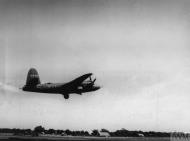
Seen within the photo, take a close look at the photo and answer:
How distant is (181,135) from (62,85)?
4365 centimetres

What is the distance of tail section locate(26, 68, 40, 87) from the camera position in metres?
59.9

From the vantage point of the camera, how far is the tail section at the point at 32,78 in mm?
59875

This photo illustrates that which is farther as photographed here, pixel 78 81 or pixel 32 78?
pixel 32 78

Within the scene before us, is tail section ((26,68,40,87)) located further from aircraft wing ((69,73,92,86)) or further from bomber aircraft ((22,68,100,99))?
aircraft wing ((69,73,92,86))

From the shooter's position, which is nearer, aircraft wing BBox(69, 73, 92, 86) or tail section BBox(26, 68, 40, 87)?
aircraft wing BBox(69, 73, 92, 86)

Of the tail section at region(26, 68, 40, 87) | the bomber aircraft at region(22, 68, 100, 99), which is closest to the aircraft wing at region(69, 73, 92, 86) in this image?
the bomber aircraft at region(22, 68, 100, 99)

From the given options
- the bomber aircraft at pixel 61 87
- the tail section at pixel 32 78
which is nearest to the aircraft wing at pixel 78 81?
the bomber aircraft at pixel 61 87

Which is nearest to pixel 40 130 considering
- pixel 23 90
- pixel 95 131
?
pixel 95 131

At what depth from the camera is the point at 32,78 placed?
199ft

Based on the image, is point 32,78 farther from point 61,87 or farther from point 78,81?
point 78,81

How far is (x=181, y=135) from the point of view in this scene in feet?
289

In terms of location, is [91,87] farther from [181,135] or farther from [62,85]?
[181,135]

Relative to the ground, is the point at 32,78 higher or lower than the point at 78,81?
higher

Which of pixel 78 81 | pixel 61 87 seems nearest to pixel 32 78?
pixel 61 87
